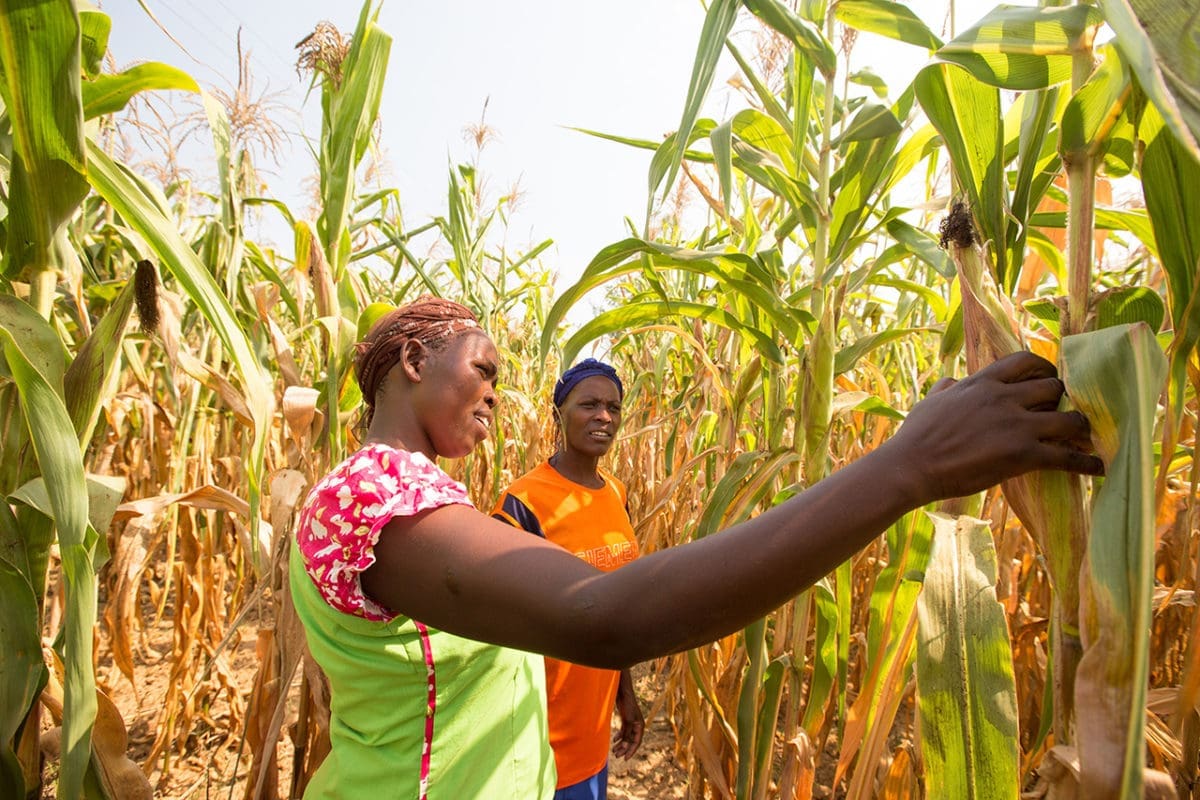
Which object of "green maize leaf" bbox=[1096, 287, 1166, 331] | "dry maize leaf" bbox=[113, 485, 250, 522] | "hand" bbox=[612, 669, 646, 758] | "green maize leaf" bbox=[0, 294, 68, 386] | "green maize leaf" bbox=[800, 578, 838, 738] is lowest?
"hand" bbox=[612, 669, 646, 758]

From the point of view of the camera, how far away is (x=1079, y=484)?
2.10 feet

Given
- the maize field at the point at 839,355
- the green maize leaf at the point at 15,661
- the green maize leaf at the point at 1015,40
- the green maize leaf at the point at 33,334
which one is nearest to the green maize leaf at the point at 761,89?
the maize field at the point at 839,355

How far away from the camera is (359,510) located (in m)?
0.86

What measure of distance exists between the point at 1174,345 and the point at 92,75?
4.53ft

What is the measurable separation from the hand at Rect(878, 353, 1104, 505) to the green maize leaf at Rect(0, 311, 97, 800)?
920 millimetres

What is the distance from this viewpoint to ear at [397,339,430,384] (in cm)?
110

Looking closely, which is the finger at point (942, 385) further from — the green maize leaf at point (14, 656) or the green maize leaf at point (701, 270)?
the green maize leaf at point (14, 656)

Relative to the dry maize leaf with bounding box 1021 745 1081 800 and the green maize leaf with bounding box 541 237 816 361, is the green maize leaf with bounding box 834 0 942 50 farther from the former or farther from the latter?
the dry maize leaf with bounding box 1021 745 1081 800

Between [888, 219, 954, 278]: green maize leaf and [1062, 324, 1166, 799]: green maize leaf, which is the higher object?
[888, 219, 954, 278]: green maize leaf

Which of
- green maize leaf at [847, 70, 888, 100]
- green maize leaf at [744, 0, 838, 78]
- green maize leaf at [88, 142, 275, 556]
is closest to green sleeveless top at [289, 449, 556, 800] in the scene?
green maize leaf at [88, 142, 275, 556]

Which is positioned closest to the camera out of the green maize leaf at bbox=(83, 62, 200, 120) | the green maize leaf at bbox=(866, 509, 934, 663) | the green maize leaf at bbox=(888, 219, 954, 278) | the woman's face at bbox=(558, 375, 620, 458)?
the green maize leaf at bbox=(83, 62, 200, 120)

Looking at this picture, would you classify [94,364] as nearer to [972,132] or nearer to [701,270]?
[701,270]

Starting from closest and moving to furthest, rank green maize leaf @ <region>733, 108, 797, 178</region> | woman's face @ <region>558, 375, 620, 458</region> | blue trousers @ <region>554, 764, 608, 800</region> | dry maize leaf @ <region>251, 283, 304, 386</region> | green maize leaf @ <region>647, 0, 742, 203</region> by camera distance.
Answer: green maize leaf @ <region>647, 0, 742, 203</region> → green maize leaf @ <region>733, 108, 797, 178</region> → dry maize leaf @ <region>251, 283, 304, 386</region> → blue trousers @ <region>554, 764, 608, 800</region> → woman's face @ <region>558, 375, 620, 458</region>

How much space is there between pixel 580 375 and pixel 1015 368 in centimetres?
180
